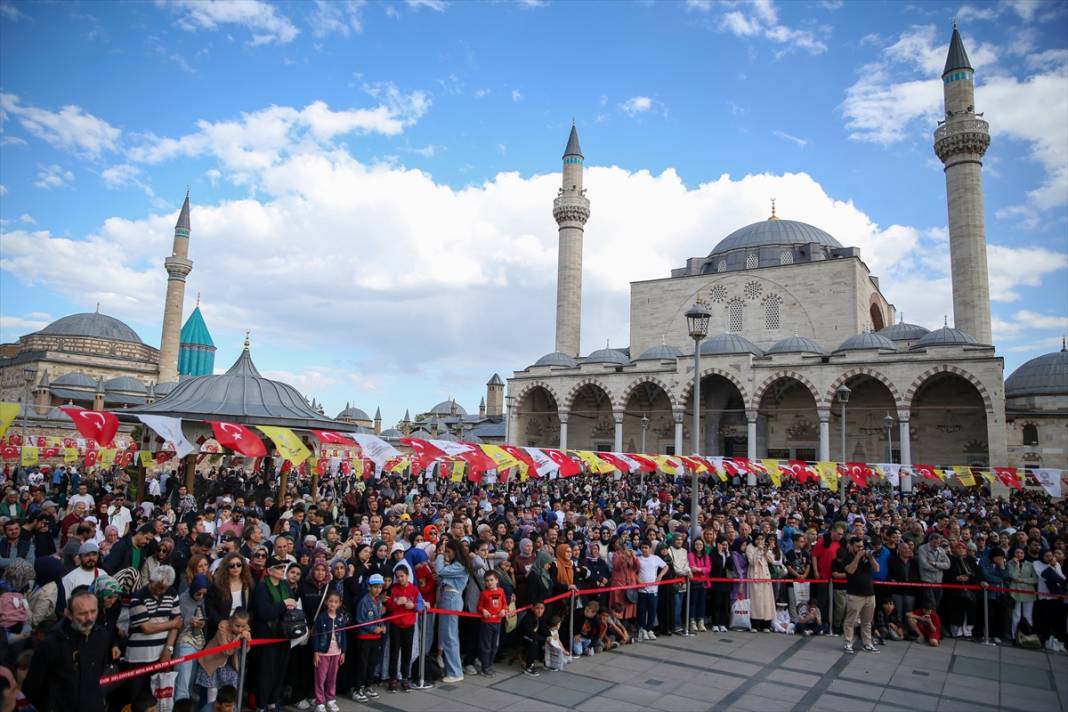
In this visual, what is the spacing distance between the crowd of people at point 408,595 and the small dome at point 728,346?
64.1ft

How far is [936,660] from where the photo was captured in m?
7.29

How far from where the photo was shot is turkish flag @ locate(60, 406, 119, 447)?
7.52 metres

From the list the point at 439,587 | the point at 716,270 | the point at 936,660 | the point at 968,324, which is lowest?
the point at 936,660

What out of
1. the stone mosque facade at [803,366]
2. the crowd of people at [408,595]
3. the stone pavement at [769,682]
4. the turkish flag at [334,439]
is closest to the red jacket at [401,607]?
the crowd of people at [408,595]

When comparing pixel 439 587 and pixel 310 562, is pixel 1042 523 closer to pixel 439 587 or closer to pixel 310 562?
pixel 439 587

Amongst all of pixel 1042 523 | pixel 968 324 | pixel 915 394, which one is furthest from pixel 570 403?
pixel 1042 523

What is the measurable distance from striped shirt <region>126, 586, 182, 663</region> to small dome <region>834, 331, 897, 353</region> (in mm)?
27897


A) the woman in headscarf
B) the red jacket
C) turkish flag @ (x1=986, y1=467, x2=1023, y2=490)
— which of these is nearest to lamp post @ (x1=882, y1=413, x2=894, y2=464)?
turkish flag @ (x1=986, y1=467, x2=1023, y2=490)

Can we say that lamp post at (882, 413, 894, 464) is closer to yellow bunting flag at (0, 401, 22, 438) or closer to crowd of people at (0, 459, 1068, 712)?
crowd of people at (0, 459, 1068, 712)

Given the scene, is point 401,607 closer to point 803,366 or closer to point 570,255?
point 803,366

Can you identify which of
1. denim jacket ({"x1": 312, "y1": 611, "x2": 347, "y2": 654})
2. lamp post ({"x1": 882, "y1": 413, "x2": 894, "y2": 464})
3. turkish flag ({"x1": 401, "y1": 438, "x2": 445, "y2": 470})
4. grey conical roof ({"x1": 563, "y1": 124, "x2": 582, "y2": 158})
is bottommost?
denim jacket ({"x1": 312, "y1": 611, "x2": 347, "y2": 654})

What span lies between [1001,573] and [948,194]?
25.6 meters

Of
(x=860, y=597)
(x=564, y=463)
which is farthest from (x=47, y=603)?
(x=564, y=463)

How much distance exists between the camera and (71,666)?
360cm
